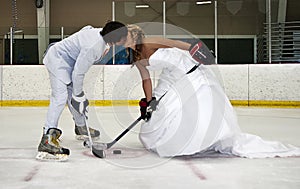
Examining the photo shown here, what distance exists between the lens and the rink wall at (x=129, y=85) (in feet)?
24.8

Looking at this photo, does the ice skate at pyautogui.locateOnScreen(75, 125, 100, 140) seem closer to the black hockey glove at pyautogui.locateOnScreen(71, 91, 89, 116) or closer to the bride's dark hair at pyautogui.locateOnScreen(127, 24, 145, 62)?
the black hockey glove at pyautogui.locateOnScreen(71, 91, 89, 116)

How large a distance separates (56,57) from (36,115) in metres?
3.28

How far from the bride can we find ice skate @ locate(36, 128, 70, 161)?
2.24ft

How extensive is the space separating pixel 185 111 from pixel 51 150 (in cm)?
98

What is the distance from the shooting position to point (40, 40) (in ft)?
29.3

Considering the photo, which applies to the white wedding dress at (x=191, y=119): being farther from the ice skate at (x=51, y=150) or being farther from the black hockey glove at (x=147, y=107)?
the ice skate at (x=51, y=150)

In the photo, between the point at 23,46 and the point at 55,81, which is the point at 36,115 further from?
the point at 55,81

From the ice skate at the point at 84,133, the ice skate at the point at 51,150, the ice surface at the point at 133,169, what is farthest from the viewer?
the ice skate at the point at 84,133

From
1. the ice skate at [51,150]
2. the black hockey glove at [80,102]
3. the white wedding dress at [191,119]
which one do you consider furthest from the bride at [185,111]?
the ice skate at [51,150]

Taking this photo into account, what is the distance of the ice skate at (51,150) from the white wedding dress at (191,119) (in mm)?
679

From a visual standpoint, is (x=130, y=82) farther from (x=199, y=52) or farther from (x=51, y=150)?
(x=199, y=52)

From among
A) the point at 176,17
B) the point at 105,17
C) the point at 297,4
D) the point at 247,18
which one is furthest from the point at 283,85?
the point at 105,17

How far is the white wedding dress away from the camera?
3.18 m

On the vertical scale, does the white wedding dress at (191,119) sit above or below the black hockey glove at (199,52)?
below
